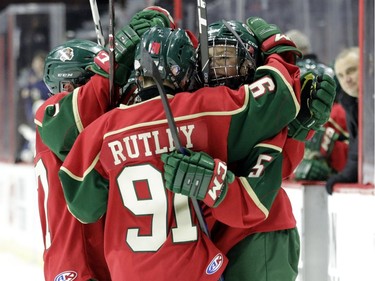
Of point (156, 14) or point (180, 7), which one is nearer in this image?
point (156, 14)

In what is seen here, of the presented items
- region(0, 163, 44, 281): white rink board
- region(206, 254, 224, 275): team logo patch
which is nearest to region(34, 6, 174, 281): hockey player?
region(206, 254, 224, 275): team logo patch

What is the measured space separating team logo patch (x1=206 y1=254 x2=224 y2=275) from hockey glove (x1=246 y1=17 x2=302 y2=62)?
1.58ft

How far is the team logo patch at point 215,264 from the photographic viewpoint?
76.4 inches

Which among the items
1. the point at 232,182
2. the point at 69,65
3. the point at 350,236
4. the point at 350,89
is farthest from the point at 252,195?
the point at 350,89

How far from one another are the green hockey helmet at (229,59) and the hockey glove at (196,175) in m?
0.26

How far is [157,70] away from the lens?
1.85 metres

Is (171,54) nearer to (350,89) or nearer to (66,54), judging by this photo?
(66,54)

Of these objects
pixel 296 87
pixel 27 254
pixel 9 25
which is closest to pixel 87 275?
pixel 296 87

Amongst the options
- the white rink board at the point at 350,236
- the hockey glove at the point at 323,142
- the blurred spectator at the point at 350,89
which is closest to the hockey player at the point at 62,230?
the white rink board at the point at 350,236

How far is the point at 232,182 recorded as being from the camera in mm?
1869

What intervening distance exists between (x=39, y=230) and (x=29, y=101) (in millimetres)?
1222

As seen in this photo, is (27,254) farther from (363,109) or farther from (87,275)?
(87,275)

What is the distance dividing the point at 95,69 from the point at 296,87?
52 centimetres

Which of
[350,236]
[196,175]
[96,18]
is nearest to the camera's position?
[196,175]
